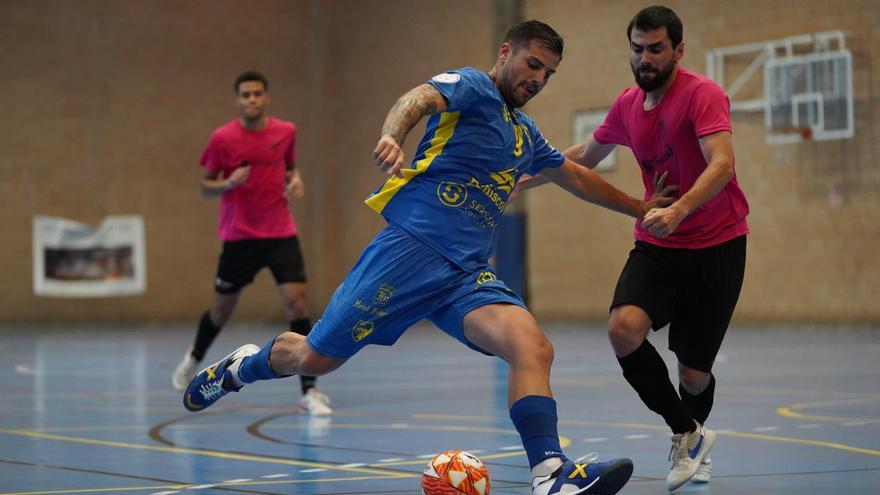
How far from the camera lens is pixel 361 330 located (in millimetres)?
4973

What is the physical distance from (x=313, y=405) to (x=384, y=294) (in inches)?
146

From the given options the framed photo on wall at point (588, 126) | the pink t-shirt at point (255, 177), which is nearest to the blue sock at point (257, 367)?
the pink t-shirt at point (255, 177)

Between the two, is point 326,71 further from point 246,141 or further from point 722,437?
point 722,437

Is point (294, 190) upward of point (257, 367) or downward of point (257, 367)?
upward

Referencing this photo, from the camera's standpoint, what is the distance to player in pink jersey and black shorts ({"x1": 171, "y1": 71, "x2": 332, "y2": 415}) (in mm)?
9383

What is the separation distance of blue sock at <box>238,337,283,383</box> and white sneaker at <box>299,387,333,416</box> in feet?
8.66

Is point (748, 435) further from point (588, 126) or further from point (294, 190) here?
point (588, 126)

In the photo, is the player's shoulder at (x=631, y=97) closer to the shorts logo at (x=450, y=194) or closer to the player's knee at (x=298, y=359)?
the shorts logo at (x=450, y=194)

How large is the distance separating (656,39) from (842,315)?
13.6 m

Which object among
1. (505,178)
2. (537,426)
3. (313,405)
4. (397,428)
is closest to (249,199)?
(313,405)

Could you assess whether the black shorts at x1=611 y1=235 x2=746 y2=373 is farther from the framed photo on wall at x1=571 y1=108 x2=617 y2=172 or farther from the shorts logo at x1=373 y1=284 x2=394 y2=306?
the framed photo on wall at x1=571 y1=108 x2=617 y2=172

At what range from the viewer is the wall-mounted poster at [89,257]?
73.2 ft

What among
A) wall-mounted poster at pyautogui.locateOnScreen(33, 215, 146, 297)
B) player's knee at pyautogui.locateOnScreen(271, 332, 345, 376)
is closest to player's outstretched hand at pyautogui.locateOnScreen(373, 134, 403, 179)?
player's knee at pyautogui.locateOnScreen(271, 332, 345, 376)

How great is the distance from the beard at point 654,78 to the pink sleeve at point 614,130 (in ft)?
0.96
